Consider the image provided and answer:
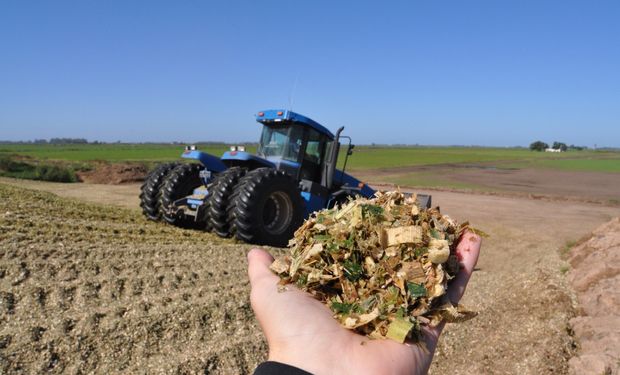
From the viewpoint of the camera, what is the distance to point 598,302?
4.36m

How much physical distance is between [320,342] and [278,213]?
19.3ft

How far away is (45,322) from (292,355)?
270 cm

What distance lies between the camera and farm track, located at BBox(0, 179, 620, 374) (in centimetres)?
339

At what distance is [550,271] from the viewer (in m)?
5.84

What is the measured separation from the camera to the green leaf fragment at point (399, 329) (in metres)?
1.95

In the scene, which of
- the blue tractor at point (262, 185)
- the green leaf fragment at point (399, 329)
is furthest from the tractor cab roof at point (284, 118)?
the green leaf fragment at point (399, 329)

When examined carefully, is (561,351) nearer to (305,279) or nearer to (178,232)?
(305,279)

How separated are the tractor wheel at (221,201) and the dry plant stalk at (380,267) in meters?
4.59

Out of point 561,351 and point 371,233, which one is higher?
point 371,233

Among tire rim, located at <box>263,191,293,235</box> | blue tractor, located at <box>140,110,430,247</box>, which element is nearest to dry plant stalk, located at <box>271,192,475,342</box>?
blue tractor, located at <box>140,110,430,247</box>

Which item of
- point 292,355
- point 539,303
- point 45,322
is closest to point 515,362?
point 539,303

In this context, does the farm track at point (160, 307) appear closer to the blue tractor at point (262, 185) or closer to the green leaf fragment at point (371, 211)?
the blue tractor at point (262, 185)

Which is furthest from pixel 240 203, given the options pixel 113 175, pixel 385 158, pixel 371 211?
pixel 385 158

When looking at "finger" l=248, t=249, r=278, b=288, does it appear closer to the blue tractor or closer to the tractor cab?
the blue tractor
